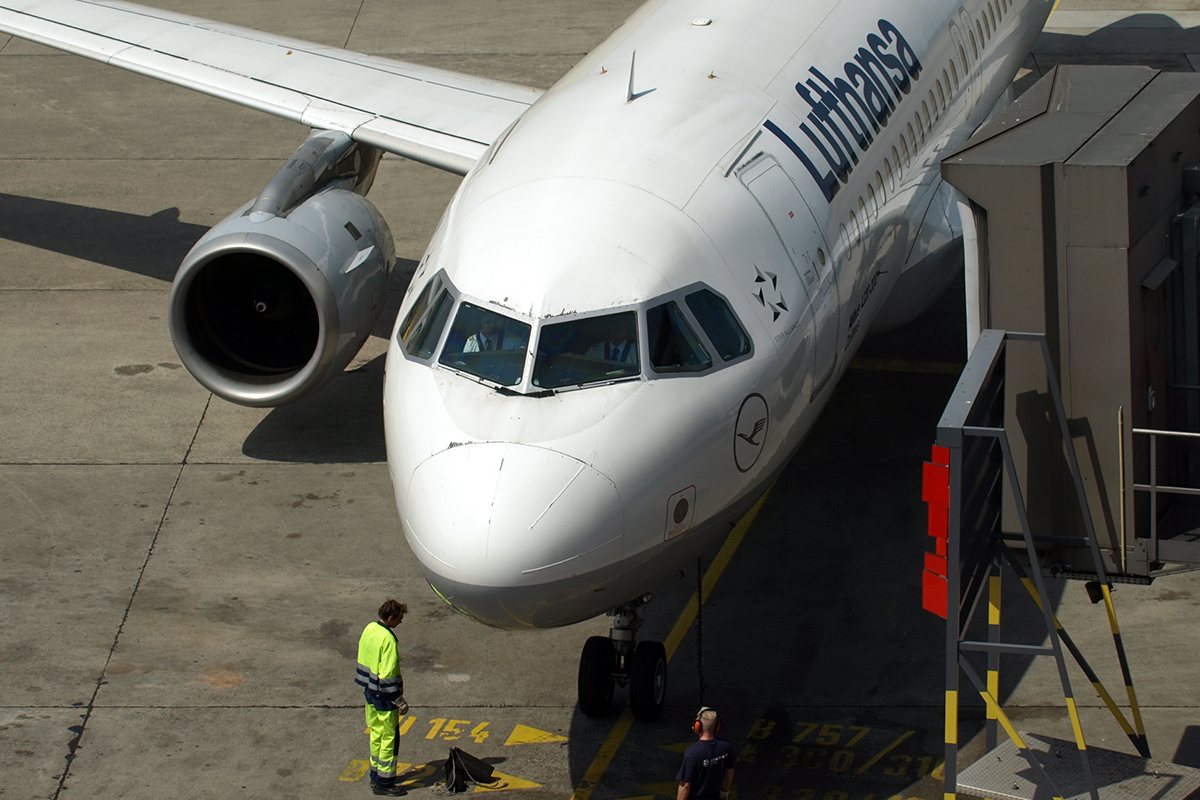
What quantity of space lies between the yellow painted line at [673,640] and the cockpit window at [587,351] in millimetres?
1751

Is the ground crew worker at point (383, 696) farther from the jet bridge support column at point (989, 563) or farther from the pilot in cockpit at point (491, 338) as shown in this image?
the jet bridge support column at point (989, 563)

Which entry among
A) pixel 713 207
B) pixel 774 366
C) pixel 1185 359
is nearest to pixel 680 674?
pixel 774 366

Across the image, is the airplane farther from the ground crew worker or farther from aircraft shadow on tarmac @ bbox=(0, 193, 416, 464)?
the ground crew worker

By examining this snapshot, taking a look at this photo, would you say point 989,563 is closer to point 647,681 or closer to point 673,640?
point 647,681

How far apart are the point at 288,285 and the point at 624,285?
6.80m

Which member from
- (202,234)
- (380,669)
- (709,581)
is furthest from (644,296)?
(202,234)

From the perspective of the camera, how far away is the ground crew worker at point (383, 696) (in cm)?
955

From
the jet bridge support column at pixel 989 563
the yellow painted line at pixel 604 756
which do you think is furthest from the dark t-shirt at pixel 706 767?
the jet bridge support column at pixel 989 563

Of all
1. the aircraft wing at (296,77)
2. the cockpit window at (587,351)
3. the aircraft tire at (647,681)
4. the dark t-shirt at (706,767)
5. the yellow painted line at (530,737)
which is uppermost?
the aircraft wing at (296,77)

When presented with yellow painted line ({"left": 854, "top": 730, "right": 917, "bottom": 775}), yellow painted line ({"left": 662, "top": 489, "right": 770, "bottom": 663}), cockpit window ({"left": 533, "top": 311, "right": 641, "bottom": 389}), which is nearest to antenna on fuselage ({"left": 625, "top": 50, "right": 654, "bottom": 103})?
cockpit window ({"left": 533, "top": 311, "right": 641, "bottom": 389})

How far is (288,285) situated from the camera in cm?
1483

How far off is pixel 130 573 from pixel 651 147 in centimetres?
608

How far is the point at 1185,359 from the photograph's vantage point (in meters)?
8.75

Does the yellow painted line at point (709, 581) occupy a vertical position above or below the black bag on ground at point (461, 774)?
above
